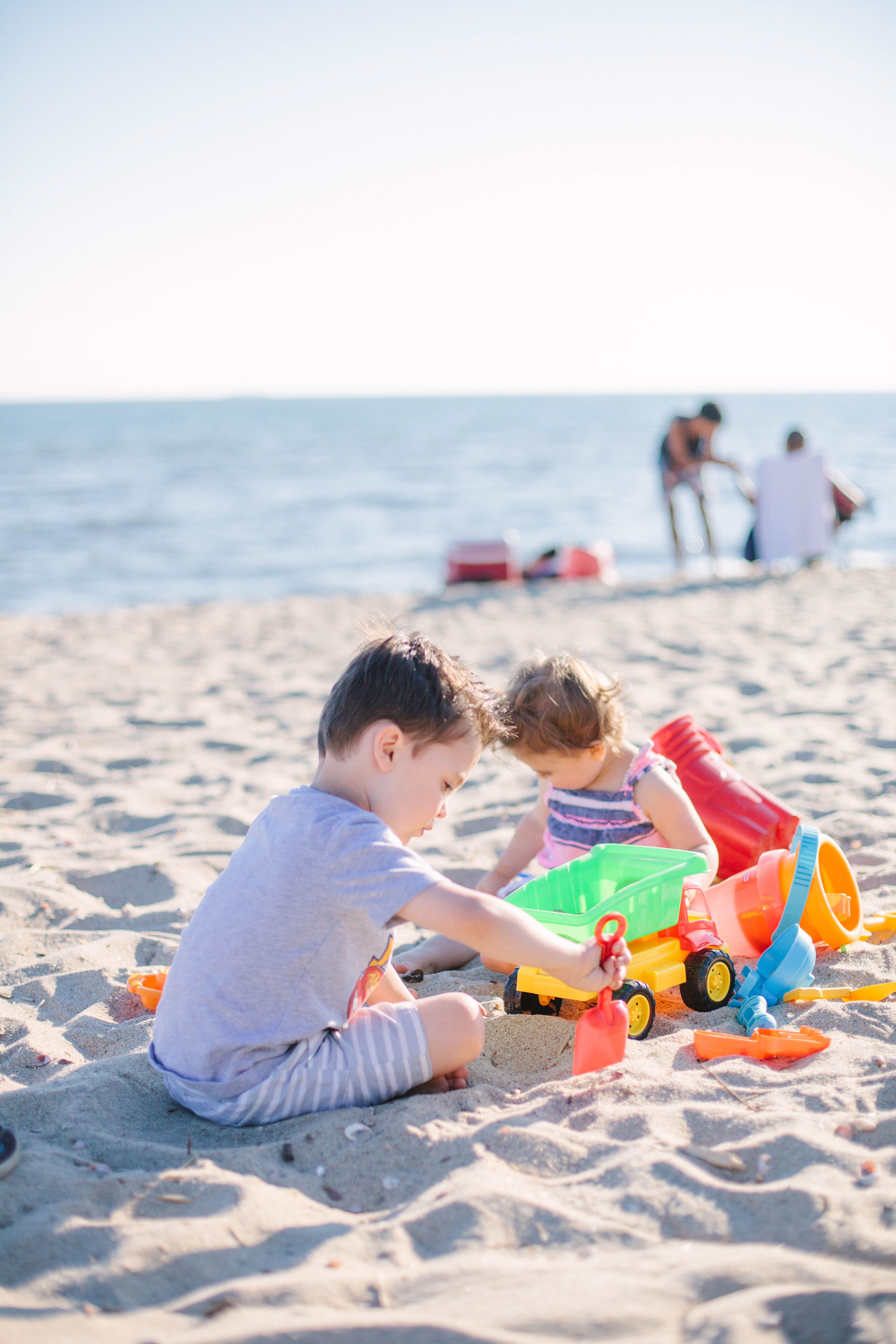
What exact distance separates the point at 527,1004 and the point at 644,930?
1.15 ft

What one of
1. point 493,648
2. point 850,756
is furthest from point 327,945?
point 493,648

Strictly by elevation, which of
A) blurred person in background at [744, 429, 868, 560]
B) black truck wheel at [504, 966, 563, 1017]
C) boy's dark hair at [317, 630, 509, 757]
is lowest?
black truck wheel at [504, 966, 563, 1017]

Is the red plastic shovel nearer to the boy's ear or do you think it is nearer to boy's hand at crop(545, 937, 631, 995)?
boy's hand at crop(545, 937, 631, 995)

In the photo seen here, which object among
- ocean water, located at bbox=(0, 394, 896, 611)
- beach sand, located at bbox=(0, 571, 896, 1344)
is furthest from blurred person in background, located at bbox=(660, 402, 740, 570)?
beach sand, located at bbox=(0, 571, 896, 1344)

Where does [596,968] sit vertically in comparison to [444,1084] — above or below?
above

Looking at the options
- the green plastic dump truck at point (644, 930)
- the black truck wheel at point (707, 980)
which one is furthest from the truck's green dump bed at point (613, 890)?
the black truck wheel at point (707, 980)

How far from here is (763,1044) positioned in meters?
2.19

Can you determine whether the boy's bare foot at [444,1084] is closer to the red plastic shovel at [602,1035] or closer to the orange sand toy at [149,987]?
the red plastic shovel at [602,1035]

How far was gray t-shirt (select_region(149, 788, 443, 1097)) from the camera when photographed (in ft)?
6.25

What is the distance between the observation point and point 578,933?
2387mm

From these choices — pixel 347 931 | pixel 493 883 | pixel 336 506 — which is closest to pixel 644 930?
pixel 493 883

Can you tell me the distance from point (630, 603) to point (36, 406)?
431 ft

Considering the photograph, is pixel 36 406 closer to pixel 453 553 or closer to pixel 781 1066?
pixel 453 553

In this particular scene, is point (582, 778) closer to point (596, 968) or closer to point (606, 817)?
point (606, 817)
